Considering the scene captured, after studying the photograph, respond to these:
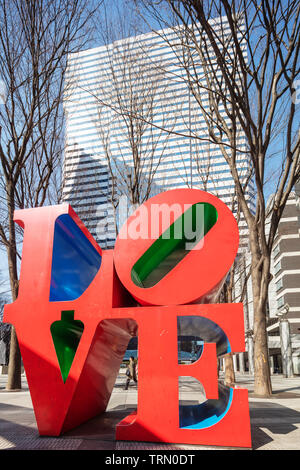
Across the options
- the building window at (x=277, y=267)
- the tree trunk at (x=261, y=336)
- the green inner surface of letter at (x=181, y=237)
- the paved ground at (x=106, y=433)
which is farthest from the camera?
the building window at (x=277, y=267)

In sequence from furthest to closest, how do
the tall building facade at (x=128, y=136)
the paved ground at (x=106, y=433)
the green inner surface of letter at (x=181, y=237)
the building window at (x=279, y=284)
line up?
the building window at (x=279, y=284) < the tall building facade at (x=128, y=136) < the green inner surface of letter at (x=181, y=237) < the paved ground at (x=106, y=433)

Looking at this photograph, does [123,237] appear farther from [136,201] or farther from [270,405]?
[136,201]

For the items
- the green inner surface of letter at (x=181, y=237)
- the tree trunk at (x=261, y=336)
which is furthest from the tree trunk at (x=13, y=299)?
the green inner surface of letter at (x=181, y=237)

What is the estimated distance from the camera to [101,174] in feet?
53.3

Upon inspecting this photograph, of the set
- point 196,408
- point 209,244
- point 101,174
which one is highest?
point 101,174

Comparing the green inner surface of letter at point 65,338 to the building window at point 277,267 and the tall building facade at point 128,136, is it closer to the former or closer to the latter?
the tall building facade at point 128,136

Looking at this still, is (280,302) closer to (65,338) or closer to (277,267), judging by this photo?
(277,267)

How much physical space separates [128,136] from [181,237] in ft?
32.7

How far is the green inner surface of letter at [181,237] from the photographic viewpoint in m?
5.11

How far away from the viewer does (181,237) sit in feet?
17.1

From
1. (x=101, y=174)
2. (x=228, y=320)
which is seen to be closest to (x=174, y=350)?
(x=228, y=320)

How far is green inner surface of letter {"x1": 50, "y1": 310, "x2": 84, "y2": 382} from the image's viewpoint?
5.13 meters

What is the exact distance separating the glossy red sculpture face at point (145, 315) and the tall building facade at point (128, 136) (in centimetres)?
744
